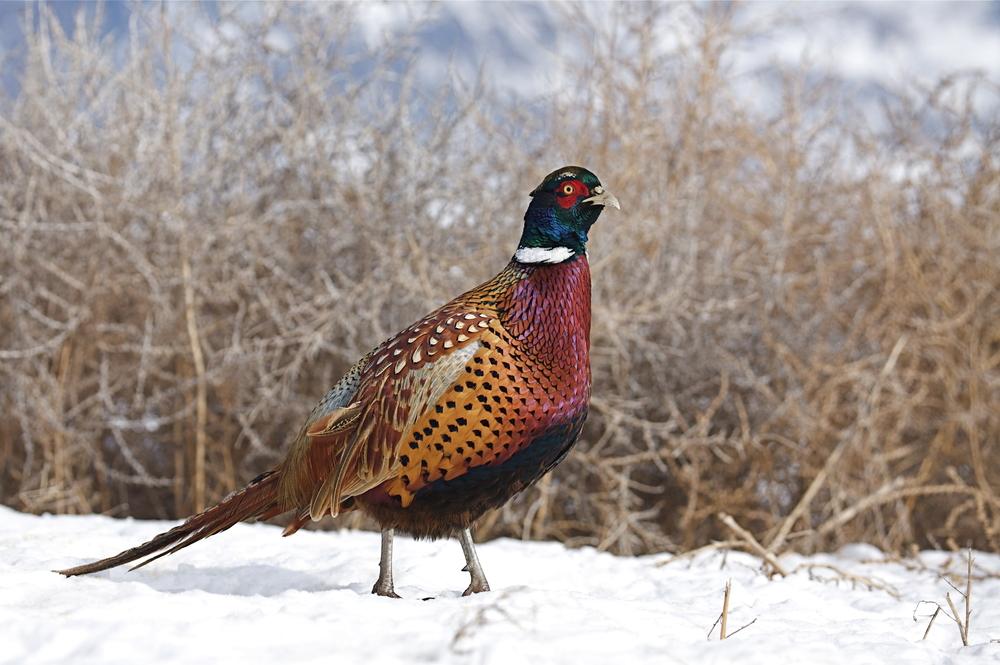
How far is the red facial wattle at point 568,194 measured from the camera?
2.93m

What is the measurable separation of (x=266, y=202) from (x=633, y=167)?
2364 millimetres

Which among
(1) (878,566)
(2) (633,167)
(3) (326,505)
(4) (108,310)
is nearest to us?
(3) (326,505)

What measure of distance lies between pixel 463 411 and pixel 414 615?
60 cm

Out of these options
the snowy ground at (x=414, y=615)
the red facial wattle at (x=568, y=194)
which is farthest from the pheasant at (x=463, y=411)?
the snowy ground at (x=414, y=615)

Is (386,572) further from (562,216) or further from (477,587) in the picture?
(562,216)

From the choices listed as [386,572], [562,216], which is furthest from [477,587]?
[562,216]

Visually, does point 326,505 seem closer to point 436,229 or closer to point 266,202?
point 436,229

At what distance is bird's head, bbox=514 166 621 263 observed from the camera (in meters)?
2.92

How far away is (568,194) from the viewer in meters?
2.93

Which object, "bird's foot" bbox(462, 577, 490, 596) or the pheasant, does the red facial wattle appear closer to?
the pheasant

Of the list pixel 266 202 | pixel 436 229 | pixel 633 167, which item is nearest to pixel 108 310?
pixel 266 202

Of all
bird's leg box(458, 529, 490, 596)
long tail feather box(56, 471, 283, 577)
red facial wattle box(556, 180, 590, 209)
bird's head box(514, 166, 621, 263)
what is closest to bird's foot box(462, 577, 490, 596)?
bird's leg box(458, 529, 490, 596)

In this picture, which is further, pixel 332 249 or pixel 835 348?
pixel 835 348

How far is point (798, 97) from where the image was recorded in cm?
680
